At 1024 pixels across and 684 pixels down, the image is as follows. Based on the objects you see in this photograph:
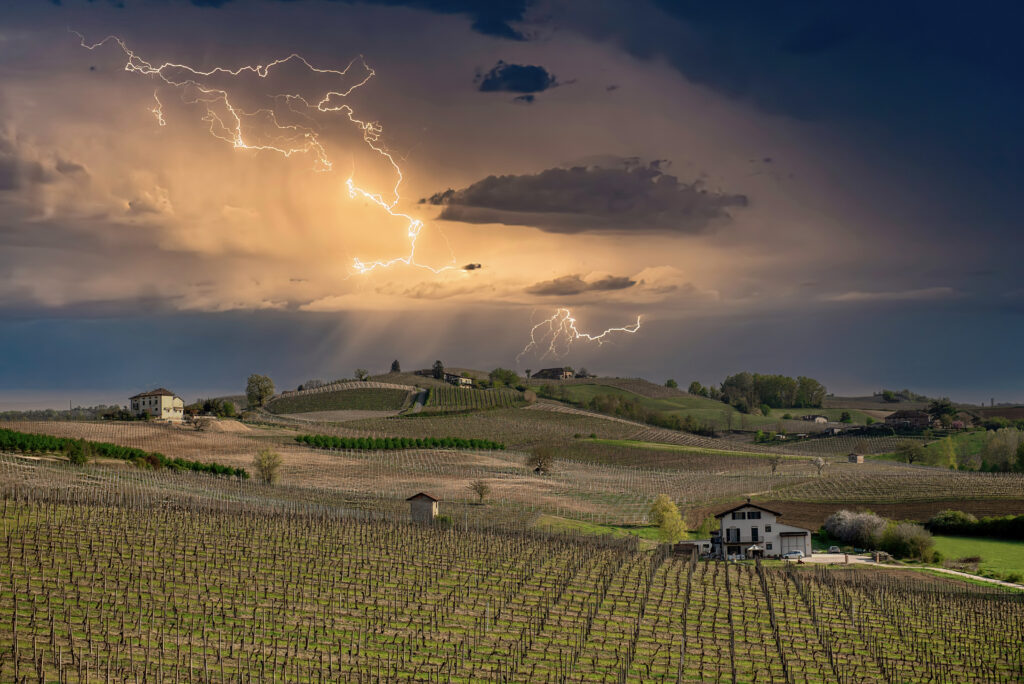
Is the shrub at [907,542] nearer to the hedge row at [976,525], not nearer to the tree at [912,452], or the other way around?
the hedge row at [976,525]

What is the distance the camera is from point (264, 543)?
50031mm

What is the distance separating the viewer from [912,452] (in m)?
152

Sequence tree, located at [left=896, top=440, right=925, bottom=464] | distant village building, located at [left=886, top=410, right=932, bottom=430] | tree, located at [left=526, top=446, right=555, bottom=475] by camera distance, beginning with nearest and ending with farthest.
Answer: tree, located at [left=526, top=446, right=555, bottom=475]
tree, located at [left=896, top=440, right=925, bottom=464]
distant village building, located at [left=886, top=410, right=932, bottom=430]

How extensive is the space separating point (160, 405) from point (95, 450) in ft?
196

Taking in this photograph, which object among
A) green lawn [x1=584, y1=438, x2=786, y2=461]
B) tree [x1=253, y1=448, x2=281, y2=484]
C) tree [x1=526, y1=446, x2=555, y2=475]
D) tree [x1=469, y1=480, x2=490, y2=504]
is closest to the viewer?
tree [x1=469, y1=480, x2=490, y2=504]

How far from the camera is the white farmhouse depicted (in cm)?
8069

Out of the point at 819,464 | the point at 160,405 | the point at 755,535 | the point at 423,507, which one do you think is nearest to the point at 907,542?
the point at 755,535

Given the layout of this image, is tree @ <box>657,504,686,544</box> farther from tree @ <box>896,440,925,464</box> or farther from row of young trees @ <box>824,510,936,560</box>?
tree @ <box>896,440,925,464</box>

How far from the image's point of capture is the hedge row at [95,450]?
3654 inches

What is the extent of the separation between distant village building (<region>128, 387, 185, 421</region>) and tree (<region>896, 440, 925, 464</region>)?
110 metres

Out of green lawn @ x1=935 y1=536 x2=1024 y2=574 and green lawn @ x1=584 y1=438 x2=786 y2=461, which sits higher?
green lawn @ x1=584 y1=438 x2=786 y2=461

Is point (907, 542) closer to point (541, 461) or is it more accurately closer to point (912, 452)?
point (541, 461)

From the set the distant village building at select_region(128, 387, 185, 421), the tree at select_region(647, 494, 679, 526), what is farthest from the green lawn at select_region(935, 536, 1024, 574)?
the distant village building at select_region(128, 387, 185, 421)

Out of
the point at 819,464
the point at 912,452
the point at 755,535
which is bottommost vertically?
the point at 755,535
